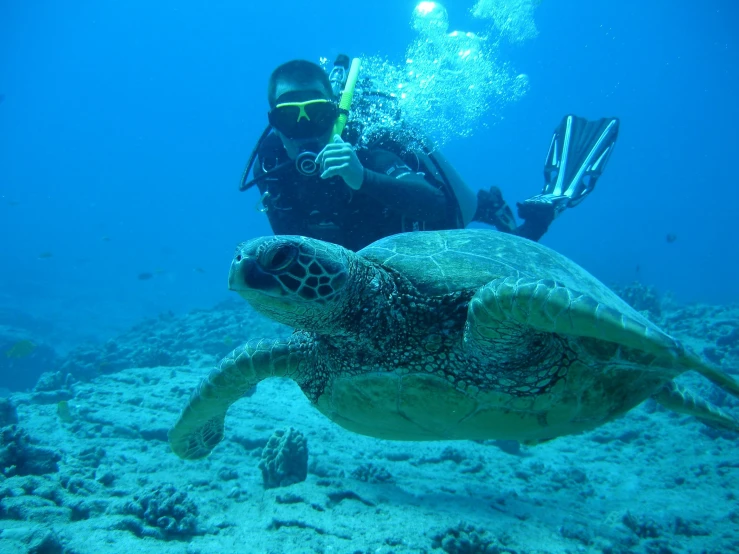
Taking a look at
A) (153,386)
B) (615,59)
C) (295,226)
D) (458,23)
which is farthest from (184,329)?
(615,59)

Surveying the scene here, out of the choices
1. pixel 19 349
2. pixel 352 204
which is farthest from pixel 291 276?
pixel 19 349

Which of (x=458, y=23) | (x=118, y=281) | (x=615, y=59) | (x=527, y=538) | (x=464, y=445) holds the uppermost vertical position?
(x=615, y=59)

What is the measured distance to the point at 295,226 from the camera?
5156mm

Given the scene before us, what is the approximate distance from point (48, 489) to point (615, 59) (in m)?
88.7

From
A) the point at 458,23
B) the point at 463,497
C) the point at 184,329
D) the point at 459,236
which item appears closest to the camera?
the point at 459,236

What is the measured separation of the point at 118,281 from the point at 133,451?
54367 millimetres

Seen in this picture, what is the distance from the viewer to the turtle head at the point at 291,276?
186 cm

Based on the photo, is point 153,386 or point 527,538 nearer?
point 527,538

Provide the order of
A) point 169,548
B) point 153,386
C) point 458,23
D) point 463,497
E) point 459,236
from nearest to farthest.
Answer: point 169,548 → point 459,236 → point 463,497 → point 153,386 → point 458,23

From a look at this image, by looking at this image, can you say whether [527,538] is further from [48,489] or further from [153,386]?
[153,386]

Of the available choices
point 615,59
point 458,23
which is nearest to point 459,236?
point 458,23

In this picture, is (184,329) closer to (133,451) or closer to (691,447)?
(133,451)

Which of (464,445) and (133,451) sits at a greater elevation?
(464,445)

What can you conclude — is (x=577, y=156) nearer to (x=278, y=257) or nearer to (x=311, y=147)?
(x=311, y=147)
